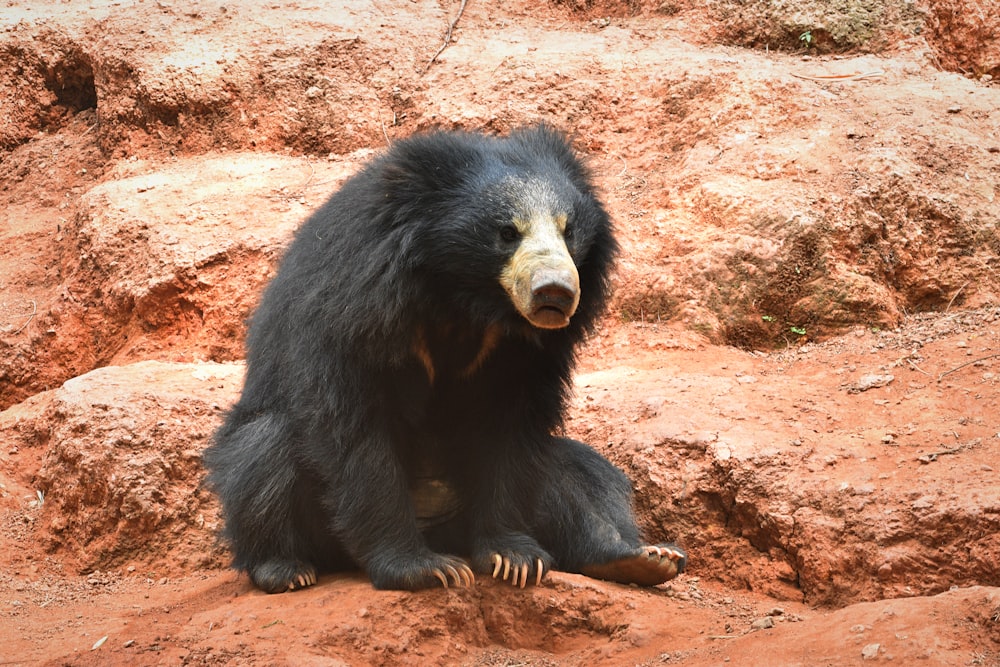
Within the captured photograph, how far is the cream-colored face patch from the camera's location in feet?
12.2

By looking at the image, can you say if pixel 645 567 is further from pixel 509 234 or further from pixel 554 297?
pixel 509 234

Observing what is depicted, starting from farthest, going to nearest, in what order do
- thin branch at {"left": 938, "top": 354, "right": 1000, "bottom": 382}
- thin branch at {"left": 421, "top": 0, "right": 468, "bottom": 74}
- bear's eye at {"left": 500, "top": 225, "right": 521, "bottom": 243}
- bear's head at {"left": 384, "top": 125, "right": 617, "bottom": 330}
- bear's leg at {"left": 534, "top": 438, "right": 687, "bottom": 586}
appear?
thin branch at {"left": 421, "top": 0, "right": 468, "bottom": 74}
thin branch at {"left": 938, "top": 354, "right": 1000, "bottom": 382}
bear's leg at {"left": 534, "top": 438, "right": 687, "bottom": 586}
bear's eye at {"left": 500, "top": 225, "right": 521, "bottom": 243}
bear's head at {"left": 384, "top": 125, "right": 617, "bottom": 330}

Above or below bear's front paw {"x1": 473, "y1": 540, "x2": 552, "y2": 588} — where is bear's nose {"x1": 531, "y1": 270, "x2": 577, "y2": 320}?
above

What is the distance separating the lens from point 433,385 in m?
4.32

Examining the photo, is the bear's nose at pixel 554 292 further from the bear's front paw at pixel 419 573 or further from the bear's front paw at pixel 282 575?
the bear's front paw at pixel 282 575

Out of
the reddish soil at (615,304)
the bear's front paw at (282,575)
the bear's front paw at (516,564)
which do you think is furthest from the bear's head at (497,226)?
the bear's front paw at (282,575)

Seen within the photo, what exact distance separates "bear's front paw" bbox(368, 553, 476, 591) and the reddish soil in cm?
6

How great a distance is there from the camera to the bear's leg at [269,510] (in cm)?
440

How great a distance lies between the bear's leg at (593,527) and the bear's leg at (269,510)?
1016 mm

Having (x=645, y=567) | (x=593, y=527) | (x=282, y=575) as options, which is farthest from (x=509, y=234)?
(x=282, y=575)

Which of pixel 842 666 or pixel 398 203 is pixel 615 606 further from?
pixel 398 203

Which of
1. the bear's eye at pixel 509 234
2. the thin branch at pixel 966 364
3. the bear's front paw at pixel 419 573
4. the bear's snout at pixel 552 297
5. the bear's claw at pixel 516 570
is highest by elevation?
the bear's eye at pixel 509 234

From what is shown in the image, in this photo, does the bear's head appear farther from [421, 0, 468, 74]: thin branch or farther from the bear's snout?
[421, 0, 468, 74]: thin branch

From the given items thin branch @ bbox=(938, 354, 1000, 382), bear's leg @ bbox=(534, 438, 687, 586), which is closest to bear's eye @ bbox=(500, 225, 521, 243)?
bear's leg @ bbox=(534, 438, 687, 586)
